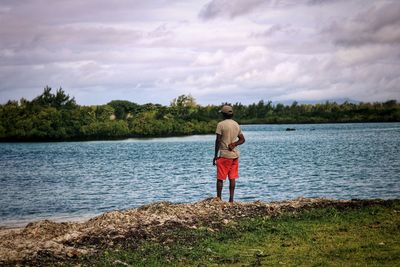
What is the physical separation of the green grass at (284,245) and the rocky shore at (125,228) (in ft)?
1.69

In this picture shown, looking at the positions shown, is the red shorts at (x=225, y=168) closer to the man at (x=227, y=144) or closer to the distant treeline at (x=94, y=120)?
the man at (x=227, y=144)

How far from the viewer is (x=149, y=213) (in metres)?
14.3

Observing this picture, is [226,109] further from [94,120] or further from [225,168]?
[94,120]

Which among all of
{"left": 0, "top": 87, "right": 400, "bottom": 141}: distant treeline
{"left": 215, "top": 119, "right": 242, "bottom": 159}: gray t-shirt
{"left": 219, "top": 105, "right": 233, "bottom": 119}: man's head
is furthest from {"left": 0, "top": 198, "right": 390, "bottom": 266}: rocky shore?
{"left": 0, "top": 87, "right": 400, "bottom": 141}: distant treeline

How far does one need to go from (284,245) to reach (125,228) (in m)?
4.06

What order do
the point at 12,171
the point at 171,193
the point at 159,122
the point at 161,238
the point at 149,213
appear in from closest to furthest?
the point at 161,238
the point at 149,213
the point at 171,193
the point at 12,171
the point at 159,122

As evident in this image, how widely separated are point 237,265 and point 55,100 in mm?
137274

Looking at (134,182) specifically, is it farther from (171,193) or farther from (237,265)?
(237,265)

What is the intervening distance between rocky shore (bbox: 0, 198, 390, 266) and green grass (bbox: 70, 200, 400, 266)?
52cm

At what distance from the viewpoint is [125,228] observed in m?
12.6

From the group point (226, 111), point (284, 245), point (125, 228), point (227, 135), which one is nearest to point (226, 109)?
point (226, 111)

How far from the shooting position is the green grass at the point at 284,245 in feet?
31.8

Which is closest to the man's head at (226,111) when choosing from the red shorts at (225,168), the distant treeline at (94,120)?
the red shorts at (225,168)

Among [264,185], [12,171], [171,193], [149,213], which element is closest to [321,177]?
[264,185]
